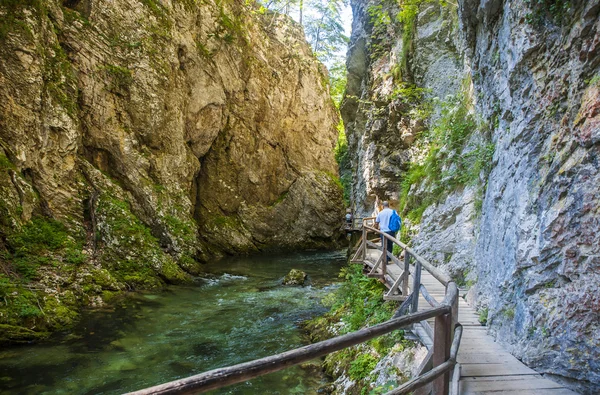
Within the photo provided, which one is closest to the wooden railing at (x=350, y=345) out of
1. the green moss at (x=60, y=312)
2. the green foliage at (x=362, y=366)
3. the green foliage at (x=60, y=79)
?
the green foliage at (x=362, y=366)

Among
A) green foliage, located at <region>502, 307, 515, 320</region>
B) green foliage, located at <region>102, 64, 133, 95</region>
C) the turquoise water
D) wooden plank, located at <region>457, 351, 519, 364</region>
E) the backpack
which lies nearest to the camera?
wooden plank, located at <region>457, 351, 519, 364</region>

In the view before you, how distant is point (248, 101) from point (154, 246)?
12.6 m

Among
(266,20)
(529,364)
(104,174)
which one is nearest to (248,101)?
(266,20)

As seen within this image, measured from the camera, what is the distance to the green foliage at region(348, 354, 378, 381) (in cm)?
591

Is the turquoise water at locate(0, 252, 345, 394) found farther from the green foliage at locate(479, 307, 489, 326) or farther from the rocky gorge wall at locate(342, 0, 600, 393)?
the rocky gorge wall at locate(342, 0, 600, 393)

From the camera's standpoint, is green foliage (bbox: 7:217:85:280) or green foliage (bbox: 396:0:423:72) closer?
green foliage (bbox: 7:217:85:280)

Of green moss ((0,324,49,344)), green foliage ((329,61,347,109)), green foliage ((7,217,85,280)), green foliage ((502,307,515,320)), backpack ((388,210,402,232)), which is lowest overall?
green moss ((0,324,49,344))

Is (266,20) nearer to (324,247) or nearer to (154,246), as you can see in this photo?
(324,247)

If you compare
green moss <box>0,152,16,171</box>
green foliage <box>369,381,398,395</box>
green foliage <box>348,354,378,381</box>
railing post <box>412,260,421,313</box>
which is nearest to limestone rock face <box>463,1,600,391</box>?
railing post <box>412,260,421,313</box>

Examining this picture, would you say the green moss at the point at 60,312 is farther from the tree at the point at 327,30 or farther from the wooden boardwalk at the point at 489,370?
the tree at the point at 327,30

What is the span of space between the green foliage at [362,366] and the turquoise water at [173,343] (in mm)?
851

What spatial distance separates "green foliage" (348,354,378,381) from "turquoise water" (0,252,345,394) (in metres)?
Answer: 0.85

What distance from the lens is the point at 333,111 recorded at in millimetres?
31797

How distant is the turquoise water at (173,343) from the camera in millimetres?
6527
